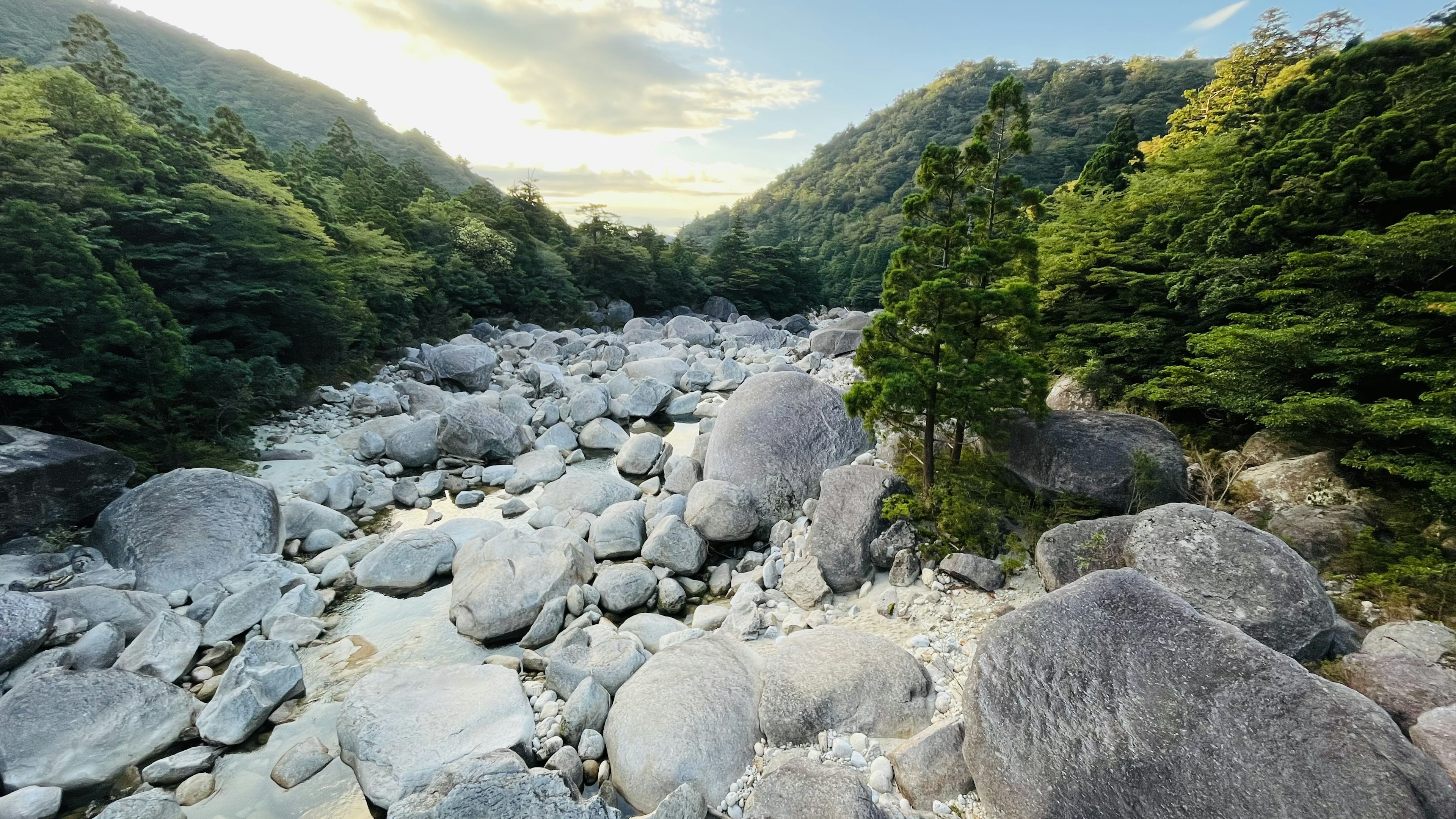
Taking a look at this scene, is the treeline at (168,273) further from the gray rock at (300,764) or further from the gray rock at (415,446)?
the gray rock at (300,764)

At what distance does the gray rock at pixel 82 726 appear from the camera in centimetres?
521

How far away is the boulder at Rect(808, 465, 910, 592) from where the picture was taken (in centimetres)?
776

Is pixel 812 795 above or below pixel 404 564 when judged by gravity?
above

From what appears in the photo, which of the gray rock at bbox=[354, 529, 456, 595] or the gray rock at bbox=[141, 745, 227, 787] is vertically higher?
the gray rock at bbox=[354, 529, 456, 595]

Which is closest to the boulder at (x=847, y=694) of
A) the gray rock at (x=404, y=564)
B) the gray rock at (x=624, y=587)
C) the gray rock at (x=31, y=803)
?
the gray rock at (x=624, y=587)

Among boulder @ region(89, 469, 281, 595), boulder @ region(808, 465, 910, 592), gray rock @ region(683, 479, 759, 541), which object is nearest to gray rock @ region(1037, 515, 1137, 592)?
boulder @ region(808, 465, 910, 592)

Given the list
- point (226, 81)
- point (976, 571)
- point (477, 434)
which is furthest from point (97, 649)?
point (226, 81)

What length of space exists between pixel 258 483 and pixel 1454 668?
46.6ft

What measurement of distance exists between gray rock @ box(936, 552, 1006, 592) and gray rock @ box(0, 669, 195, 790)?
28.9ft

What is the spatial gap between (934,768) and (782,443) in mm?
6246

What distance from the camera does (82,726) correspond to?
5.43 meters

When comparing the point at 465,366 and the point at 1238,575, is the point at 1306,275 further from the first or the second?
the point at 465,366

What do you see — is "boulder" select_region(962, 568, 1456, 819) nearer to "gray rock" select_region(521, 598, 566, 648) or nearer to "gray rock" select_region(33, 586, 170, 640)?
"gray rock" select_region(521, 598, 566, 648)

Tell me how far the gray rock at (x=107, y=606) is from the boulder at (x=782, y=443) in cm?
802
